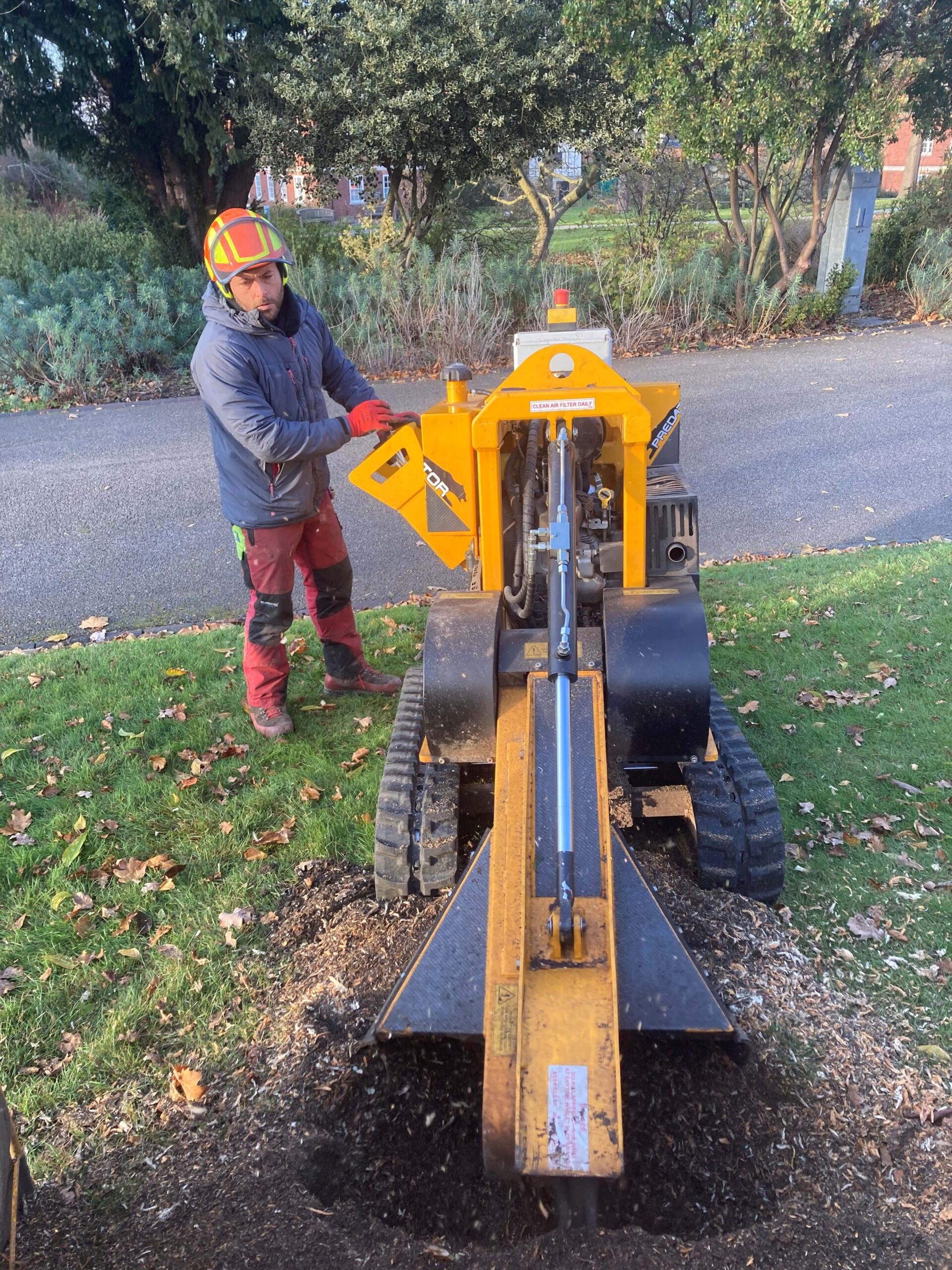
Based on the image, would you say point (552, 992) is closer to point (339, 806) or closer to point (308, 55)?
point (339, 806)

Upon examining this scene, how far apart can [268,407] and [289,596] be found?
973 millimetres

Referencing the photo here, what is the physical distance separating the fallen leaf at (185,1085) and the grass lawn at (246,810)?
4 cm

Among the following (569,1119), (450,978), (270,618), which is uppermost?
(270,618)

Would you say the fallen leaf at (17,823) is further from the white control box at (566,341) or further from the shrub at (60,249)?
the shrub at (60,249)

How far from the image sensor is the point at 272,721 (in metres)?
4.77

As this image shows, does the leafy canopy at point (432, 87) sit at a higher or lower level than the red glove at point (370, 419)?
higher

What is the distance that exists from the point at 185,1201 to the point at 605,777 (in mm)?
1620

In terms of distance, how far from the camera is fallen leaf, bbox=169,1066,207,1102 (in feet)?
9.21

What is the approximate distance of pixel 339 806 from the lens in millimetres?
4215

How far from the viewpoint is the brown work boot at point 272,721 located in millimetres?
4758

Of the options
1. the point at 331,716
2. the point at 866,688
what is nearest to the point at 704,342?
the point at 866,688

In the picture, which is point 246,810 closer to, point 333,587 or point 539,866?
point 333,587

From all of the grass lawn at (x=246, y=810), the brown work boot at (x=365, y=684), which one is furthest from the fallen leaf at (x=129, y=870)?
the brown work boot at (x=365, y=684)

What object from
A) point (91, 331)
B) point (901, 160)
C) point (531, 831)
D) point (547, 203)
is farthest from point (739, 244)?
point (901, 160)
